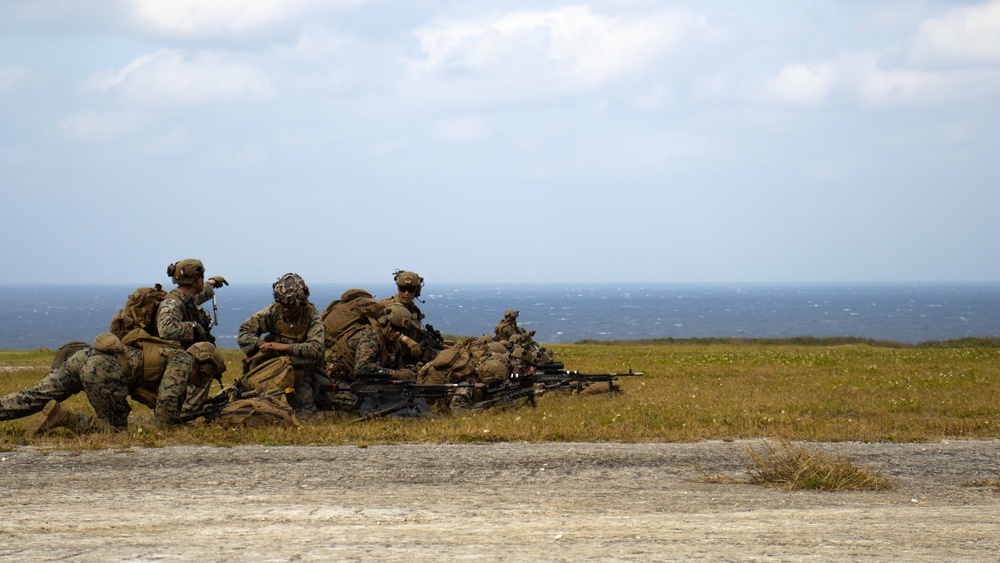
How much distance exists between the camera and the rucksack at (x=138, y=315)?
528 inches

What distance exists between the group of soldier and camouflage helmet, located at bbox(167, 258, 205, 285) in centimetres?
1

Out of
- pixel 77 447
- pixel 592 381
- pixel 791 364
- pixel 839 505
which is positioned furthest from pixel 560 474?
pixel 791 364

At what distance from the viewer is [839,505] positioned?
8641mm

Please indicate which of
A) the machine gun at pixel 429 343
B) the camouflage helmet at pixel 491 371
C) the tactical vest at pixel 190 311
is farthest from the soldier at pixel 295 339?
the camouflage helmet at pixel 491 371

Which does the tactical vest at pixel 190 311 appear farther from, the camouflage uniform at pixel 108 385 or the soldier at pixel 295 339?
the camouflage uniform at pixel 108 385

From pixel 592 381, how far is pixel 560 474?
990cm

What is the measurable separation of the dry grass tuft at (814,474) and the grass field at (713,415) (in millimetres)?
2786

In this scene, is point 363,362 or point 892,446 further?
point 363,362

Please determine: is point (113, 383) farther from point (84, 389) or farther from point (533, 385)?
point (533, 385)

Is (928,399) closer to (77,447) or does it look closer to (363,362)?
(363,362)

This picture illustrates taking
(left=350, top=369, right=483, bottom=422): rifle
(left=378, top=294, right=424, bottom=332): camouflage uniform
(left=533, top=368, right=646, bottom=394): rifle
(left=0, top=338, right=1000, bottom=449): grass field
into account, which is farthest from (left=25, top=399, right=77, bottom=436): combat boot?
(left=533, top=368, right=646, bottom=394): rifle

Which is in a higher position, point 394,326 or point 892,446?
point 394,326

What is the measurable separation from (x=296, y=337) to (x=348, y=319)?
7.37ft

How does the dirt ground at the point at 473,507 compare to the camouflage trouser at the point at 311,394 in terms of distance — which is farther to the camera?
the camouflage trouser at the point at 311,394
